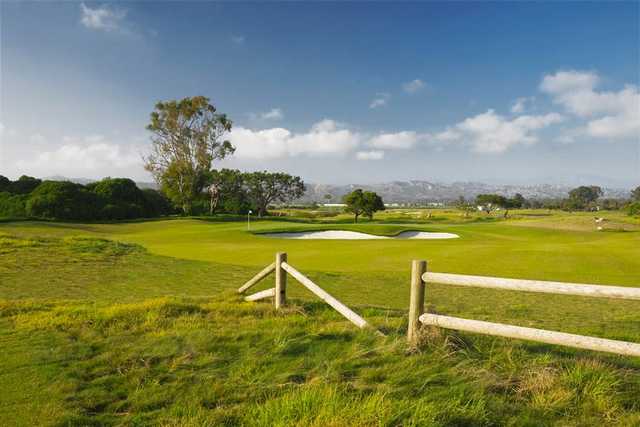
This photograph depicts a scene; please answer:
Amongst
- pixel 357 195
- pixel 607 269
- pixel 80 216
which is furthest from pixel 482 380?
pixel 357 195

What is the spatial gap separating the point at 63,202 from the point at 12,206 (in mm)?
5301

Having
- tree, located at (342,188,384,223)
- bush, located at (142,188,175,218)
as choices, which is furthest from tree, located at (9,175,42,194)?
tree, located at (342,188,384,223)

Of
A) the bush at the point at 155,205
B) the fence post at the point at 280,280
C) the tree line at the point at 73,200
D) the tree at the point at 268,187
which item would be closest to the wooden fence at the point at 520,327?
the fence post at the point at 280,280

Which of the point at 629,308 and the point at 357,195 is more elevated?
the point at 357,195

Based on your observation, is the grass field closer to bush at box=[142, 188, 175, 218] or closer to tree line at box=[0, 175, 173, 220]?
tree line at box=[0, 175, 173, 220]

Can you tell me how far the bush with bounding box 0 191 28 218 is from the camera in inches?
1699

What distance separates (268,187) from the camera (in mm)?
72812

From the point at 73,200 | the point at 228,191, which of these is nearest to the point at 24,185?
the point at 73,200

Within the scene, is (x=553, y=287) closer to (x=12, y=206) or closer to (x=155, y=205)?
(x=12, y=206)

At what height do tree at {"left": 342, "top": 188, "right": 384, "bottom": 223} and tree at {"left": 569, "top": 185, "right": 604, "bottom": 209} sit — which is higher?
tree at {"left": 569, "top": 185, "right": 604, "bottom": 209}

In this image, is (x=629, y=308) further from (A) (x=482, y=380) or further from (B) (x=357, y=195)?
(B) (x=357, y=195)

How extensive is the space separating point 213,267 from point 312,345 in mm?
10389

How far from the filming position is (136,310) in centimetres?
656

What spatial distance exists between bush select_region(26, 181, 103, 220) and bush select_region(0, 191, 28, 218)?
804mm
